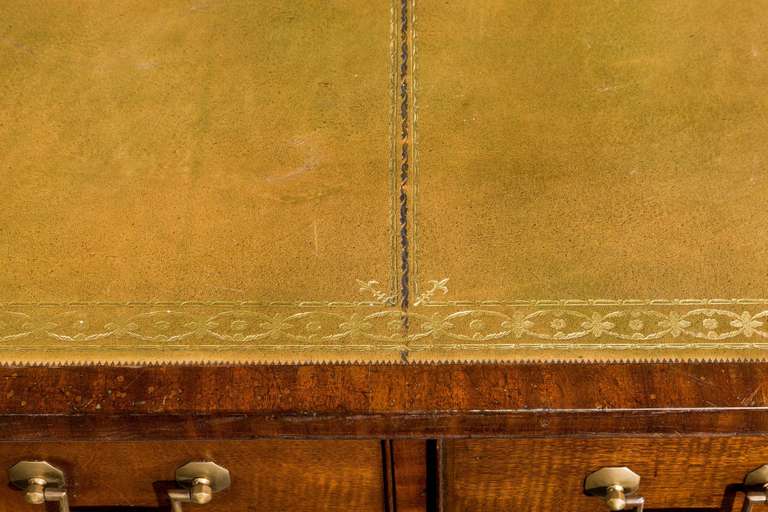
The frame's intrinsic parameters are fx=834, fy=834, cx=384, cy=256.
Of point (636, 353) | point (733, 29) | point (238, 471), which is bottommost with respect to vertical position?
point (238, 471)

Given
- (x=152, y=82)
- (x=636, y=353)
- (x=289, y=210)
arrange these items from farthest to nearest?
(x=152, y=82) < (x=289, y=210) < (x=636, y=353)

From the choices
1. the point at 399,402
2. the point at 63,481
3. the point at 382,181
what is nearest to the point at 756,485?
the point at 399,402

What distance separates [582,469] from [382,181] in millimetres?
334

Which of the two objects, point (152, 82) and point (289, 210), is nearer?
point (289, 210)

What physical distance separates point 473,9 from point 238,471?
60 cm

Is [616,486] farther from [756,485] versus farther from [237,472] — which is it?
[237,472]

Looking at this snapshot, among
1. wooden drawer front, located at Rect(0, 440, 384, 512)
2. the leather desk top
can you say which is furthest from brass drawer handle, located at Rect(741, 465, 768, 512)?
wooden drawer front, located at Rect(0, 440, 384, 512)

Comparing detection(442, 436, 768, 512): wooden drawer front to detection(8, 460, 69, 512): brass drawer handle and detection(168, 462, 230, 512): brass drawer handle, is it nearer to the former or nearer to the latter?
detection(168, 462, 230, 512): brass drawer handle

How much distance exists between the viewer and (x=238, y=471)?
75 cm

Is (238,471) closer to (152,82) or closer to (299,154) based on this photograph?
(299,154)

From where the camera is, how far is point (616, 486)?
2.41 feet

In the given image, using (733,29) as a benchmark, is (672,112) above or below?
below

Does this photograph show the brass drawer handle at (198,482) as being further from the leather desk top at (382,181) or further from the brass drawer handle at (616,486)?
the brass drawer handle at (616,486)

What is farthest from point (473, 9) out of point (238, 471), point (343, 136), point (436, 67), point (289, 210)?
point (238, 471)
